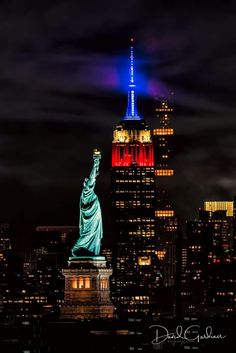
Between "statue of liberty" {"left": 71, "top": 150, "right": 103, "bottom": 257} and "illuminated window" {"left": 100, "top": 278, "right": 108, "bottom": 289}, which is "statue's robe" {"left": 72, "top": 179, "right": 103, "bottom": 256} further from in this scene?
"illuminated window" {"left": 100, "top": 278, "right": 108, "bottom": 289}

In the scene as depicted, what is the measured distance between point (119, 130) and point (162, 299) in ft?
46.1

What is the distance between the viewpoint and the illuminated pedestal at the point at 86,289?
452ft

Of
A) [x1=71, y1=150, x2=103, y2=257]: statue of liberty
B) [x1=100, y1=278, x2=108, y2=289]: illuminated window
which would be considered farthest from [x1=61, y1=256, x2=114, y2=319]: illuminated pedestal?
[x1=71, y1=150, x2=103, y2=257]: statue of liberty

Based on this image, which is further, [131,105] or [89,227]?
Result: [131,105]

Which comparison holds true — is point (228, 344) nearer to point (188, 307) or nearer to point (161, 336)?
point (161, 336)

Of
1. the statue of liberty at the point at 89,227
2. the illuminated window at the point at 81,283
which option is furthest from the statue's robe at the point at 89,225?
the illuminated window at the point at 81,283

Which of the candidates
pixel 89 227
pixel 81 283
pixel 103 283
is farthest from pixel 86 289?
pixel 89 227

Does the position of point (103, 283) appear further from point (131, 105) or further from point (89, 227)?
point (131, 105)

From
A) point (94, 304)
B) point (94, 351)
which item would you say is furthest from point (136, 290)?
point (94, 351)

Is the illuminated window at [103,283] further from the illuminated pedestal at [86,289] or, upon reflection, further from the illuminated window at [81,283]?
the illuminated window at [81,283]

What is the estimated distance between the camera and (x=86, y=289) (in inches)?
5443

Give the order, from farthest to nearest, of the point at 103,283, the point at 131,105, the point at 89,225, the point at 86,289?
the point at 131,105 → the point at 103,283 → the point at 89,225 → the point at 86,289

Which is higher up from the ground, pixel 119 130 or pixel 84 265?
pixel 119 130

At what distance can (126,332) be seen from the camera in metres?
132
